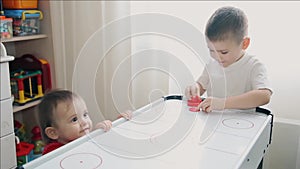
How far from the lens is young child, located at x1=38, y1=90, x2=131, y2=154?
1068 millimetres

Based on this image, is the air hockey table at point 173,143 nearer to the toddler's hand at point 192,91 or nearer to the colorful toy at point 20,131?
the toddler's hand at point 192,91

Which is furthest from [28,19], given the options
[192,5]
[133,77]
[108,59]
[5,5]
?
[192,5]

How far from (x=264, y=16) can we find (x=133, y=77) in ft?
2.21

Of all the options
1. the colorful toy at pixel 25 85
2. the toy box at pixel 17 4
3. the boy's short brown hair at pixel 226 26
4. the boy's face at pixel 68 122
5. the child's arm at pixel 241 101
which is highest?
the toy box at pixel 17 4

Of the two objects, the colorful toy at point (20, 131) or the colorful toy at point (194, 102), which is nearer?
the colorful toy at point (194, 102)

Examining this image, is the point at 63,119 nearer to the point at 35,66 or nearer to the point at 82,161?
the point at 82,161

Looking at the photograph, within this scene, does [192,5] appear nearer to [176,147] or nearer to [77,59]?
[77,59]

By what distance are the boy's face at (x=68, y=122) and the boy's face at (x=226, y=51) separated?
0.51 metres

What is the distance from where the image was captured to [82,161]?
0.80m

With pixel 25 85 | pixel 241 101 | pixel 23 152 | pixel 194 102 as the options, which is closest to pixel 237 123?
pixel 241 101

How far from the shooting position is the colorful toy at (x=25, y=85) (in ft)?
5.75

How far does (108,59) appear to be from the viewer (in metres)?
1.84

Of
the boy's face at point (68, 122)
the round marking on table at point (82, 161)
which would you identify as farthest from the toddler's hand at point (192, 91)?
the round marking on table at point (82, 161)

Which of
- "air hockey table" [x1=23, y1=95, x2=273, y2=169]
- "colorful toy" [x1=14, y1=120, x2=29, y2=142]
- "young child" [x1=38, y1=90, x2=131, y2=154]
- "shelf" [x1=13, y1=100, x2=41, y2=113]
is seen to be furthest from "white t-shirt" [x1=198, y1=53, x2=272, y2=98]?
"colorful toy" [x1=14, y1=120, x2=29, y2=142]
